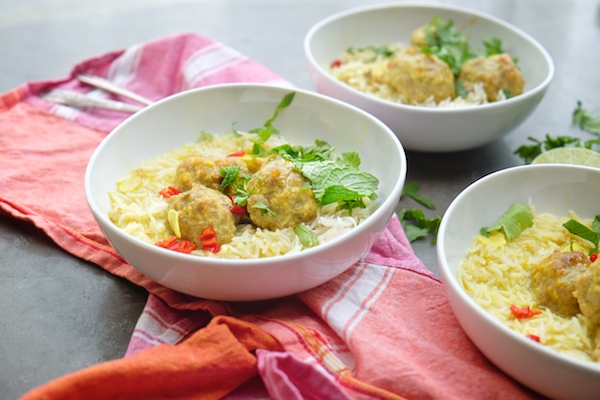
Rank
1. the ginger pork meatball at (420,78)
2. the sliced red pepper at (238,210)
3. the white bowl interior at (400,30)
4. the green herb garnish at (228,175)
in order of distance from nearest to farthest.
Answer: the sliced red pepper at (238,210) → the green herb garnish at (228,175) → the ginger pork meatball at (420,78) → the white bowl interior at (400,30)

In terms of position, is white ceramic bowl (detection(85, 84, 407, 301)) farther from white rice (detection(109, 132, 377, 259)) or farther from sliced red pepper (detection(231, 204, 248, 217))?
sliced red pepper (detection(231, 204, 248, 217))

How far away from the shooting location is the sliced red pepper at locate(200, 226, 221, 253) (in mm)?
3033

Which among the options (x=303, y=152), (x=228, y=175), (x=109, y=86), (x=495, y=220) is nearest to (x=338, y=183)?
(x=303, y=152)

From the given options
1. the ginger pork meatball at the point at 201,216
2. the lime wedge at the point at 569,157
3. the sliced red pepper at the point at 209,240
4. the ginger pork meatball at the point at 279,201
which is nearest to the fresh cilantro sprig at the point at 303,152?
the ginger pork meatball at the point at 279,201

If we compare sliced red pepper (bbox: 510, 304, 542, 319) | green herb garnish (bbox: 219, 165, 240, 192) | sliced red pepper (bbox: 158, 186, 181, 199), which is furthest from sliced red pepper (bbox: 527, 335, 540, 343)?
sliced red pepper (bbox: 158, 186, 181, 199)

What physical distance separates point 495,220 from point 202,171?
1449 millimetres

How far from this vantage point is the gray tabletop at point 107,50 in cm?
298

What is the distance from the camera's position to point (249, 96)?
161 inches

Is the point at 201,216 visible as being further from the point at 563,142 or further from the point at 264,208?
the point at 563,142

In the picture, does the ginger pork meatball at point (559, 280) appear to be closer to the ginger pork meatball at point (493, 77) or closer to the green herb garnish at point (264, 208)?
the green herb garnish at point (264, 208)

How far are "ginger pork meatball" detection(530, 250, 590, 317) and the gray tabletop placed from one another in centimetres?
64

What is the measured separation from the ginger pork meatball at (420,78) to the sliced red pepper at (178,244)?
184 cm

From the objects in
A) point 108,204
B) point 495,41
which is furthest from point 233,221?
point 495,41

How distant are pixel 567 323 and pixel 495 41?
9.38 feet
